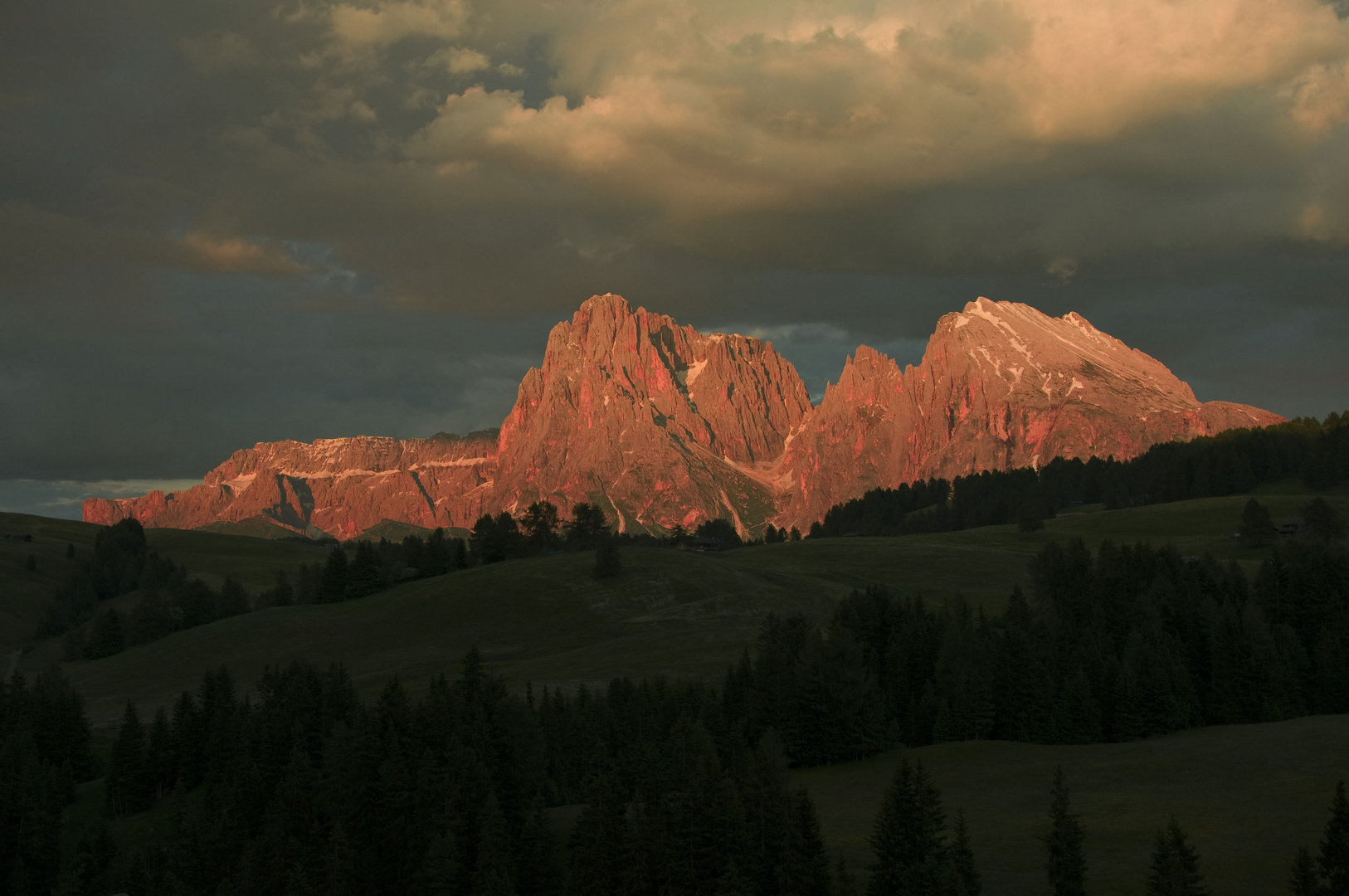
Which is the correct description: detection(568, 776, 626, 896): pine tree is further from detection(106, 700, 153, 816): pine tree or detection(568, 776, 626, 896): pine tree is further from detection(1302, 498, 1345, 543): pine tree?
detection(1302, 498, 1345, 543): pine tree

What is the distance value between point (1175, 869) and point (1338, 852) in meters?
5.45

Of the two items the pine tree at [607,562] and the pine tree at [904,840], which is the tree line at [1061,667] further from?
the pine tree at [607,562]

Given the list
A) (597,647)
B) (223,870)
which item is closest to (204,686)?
(223,870)

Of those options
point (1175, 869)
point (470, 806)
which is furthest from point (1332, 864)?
point (470, 806)

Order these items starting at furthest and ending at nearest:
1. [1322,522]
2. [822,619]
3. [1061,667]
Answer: [1322,522] → [822,619] → [1061,667]

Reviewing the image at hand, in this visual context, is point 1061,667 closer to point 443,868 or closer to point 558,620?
point 443,868

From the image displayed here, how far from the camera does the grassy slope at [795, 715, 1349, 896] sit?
44.3 meters

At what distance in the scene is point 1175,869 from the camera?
36.7 meters

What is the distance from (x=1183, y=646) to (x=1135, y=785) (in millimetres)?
41983

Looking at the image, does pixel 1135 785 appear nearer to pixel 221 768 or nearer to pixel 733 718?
pixel 733 718

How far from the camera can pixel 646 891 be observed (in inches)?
2039

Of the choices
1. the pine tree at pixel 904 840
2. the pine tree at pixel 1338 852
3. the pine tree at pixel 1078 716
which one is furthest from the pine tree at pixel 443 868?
the pine tree at pixel 1078 716

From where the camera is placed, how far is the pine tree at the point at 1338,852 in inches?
1428

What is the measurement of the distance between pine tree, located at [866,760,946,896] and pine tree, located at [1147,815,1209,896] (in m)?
8.88
